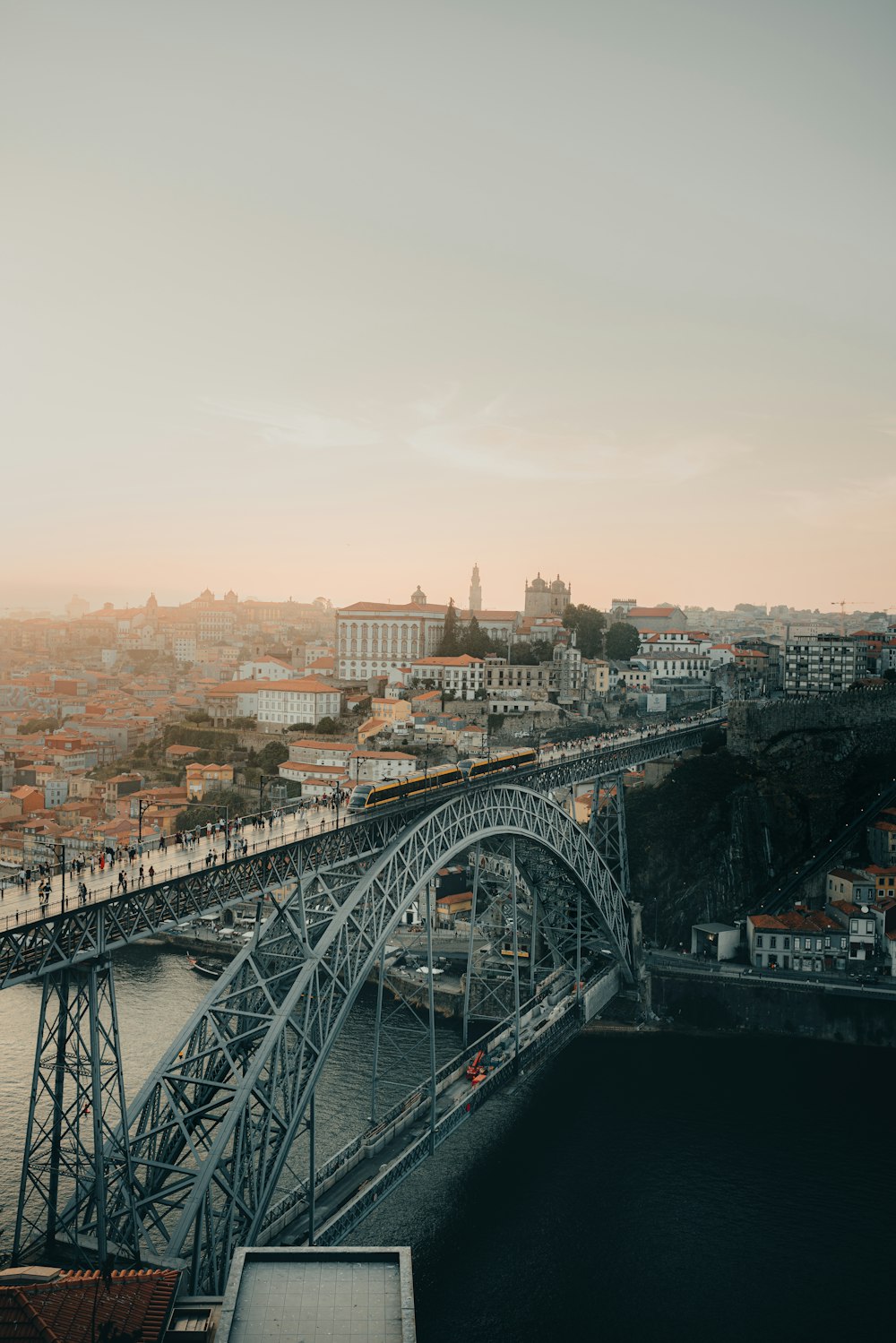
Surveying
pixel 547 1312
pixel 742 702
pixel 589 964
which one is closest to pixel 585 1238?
pixel 547 1312

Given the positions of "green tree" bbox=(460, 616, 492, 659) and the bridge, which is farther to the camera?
"green tree" bbox=(460, 616, 492, 659)

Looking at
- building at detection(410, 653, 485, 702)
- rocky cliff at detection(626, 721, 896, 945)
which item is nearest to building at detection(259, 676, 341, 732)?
building at detection(410, 653, 485, 702)

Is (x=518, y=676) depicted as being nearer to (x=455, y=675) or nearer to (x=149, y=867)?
(x=455, y=675)

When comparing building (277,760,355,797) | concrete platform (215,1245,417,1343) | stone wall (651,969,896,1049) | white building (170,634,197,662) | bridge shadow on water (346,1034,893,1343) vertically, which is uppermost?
white building (170,634,197,662)

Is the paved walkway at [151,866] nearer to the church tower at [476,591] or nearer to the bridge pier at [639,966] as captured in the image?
the bridge pier at [639,966]

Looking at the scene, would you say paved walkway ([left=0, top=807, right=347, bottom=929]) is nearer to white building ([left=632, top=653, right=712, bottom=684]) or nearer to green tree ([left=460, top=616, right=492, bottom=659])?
green tree ([left=460, top=616, right=492, bottom=659])

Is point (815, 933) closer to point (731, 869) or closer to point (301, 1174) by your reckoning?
point (731, 869)
